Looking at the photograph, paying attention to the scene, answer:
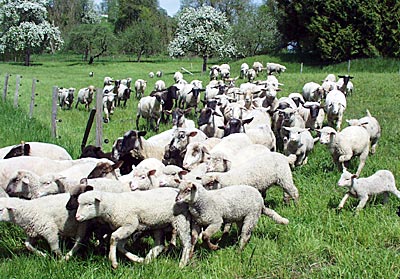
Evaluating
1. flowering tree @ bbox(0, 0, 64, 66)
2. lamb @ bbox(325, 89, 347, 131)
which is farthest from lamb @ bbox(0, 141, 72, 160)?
flowering tree @ bbox(0, 0, 64, 66)

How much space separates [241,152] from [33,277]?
4.00 metres

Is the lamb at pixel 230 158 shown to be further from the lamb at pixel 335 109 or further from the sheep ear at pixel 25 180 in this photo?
the lamb at pixel 335 109

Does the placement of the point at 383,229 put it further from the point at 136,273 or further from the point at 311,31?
the point at 311,31

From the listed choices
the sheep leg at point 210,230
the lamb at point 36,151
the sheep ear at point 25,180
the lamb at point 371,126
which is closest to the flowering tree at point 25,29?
the lamb at point 36,151

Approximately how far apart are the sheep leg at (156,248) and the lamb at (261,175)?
104cm

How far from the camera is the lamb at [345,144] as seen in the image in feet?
Answer: 27.7

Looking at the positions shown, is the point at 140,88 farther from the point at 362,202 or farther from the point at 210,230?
the point at 210,230

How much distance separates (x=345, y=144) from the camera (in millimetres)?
8461

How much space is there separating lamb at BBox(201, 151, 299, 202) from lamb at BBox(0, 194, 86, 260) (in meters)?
1.74

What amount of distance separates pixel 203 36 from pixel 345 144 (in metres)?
34.7

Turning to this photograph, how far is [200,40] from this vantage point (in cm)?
4219

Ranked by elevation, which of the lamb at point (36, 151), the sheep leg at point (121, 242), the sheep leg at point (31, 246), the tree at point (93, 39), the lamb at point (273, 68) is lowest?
the sheep leg at point (31, 246)

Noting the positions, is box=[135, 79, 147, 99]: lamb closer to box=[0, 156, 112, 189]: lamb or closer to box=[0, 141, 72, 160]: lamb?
box=[0, 141, 72, 160]: lamb

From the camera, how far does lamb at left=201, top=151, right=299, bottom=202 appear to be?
20.4 feet
